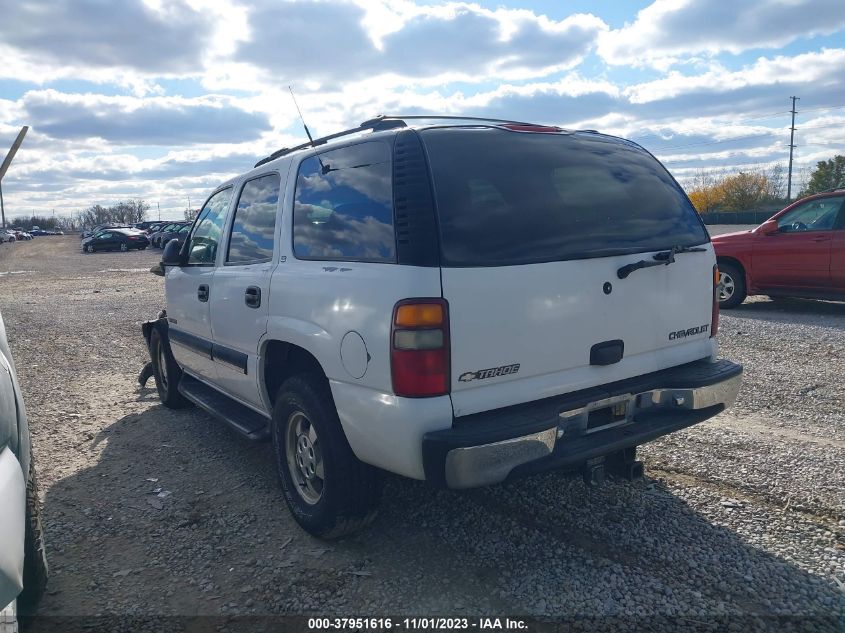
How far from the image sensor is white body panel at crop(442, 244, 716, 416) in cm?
279

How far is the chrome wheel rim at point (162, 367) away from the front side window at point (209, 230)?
4.24 feet

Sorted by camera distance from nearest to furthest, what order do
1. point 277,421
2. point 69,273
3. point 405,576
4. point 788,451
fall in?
1. point 405,576
2. point 277,421
3. point 788,451
4. point 69,273

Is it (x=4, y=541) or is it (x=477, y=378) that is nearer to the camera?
(x=4, y=541)

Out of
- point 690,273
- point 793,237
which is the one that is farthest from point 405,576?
point 793,237

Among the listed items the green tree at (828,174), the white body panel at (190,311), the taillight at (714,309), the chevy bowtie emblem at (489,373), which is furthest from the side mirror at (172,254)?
the green tree at (828,174)

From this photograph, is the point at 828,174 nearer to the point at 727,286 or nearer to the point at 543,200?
the point at 727,286

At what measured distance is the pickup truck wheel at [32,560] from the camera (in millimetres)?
2854

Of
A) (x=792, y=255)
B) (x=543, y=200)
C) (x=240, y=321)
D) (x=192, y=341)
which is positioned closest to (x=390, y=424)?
(x=543, y=200)

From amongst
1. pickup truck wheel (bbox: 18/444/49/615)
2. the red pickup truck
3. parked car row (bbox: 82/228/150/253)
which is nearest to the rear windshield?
pickup truck wheel (bbox: 18/444/49/615)

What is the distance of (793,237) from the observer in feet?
30.5

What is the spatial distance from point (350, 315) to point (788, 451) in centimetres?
310

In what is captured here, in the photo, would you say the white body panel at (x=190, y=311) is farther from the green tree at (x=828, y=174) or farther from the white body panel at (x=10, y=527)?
the green tree at (x=828, y=174)

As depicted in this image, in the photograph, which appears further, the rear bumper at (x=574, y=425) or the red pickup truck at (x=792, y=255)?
the red pickup truck at (x=792, y=255)

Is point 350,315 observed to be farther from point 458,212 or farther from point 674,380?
point 674,380
